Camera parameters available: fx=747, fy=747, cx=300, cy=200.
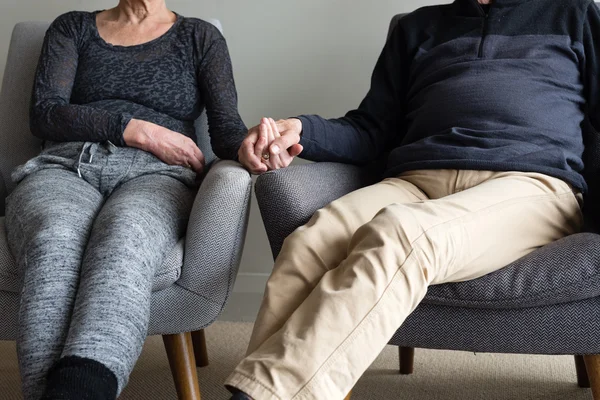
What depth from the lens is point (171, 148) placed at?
1.68m

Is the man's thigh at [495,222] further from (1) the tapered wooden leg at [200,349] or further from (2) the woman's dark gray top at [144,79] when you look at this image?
(1) the tapered wooden leg at [200,349]

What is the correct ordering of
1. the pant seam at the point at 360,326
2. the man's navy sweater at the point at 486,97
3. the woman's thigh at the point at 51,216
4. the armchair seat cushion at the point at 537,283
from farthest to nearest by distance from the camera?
1. the man's navy sweater at the point at 486,97
2. the woman's thigh at the point at 51,216
3. the armchair seat cushion at the point at 537,283
4. the pant seam at the point at 360,326

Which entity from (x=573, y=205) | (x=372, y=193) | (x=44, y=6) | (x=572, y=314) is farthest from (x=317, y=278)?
(x=44, y=6)

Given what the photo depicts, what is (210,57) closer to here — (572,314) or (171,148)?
(171,148)

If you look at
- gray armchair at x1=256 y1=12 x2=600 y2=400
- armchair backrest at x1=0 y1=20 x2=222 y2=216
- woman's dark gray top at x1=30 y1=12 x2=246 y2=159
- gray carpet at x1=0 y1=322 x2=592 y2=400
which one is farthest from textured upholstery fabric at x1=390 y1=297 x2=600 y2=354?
armchair backrest at x1=0 y1=20 x2=222 y2=216

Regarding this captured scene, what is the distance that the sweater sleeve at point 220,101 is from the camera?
5.64ft

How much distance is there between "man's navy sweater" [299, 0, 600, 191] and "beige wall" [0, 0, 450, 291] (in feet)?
1.29

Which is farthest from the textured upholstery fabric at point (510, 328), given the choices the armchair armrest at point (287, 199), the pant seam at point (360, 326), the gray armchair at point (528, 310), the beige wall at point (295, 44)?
the beige wall at point (295, 44)

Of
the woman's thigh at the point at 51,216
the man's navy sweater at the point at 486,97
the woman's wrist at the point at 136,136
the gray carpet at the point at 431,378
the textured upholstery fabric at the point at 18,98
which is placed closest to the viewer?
the woman's thigh at the point at 51,216

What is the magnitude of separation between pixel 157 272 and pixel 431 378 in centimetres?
82

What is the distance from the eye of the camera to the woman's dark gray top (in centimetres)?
175

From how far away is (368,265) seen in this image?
43.9 inches

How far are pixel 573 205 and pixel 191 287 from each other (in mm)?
758

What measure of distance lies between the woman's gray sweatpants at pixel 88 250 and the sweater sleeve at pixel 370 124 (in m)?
0.31
